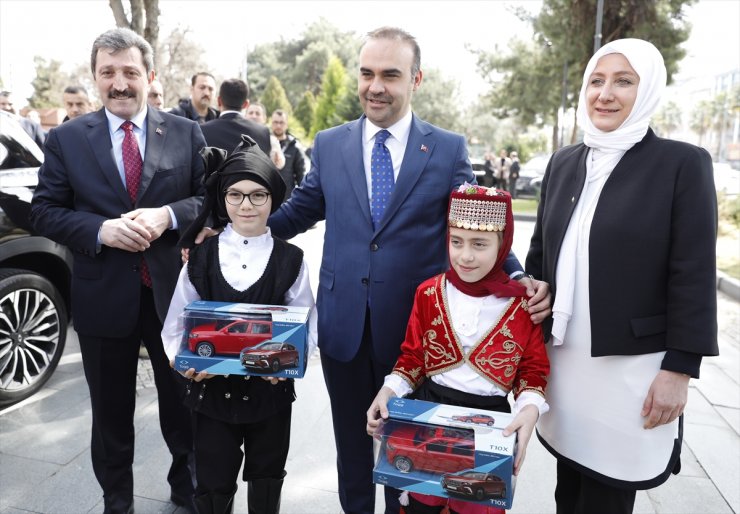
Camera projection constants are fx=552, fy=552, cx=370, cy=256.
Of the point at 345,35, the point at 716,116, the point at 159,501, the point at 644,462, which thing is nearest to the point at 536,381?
the point at 644,462

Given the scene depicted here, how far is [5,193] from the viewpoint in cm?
379

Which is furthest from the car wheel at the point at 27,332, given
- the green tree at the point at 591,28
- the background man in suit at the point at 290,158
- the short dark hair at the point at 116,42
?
the green tree at the point at 591,28

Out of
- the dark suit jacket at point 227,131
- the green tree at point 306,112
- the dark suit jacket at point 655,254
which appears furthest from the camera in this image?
the green tree at point 306,112

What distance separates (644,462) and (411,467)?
916mm

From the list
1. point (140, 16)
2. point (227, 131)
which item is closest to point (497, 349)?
point (227, 131)

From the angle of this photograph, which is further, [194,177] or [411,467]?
[194,177]

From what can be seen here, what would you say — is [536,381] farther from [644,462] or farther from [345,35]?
[345,35]

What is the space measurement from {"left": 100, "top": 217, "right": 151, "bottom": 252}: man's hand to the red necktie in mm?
202

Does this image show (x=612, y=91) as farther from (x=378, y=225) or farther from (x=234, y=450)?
(x=234, y=450)

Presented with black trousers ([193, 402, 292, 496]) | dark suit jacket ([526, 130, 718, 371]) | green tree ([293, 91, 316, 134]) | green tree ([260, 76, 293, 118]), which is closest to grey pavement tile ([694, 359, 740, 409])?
dark suit jacket ([526, 130, 718, 371])

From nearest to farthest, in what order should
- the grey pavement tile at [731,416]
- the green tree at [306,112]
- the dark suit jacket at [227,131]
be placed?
the grey pavement tile at [731,416] → the dark suit jacket at [227,131] → the green tree at [306,112]

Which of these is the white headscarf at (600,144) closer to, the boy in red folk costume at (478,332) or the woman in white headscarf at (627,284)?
the woman in white headscarf at (627,284)

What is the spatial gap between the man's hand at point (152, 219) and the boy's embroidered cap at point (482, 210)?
1.34 m

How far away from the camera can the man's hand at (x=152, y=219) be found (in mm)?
2438
